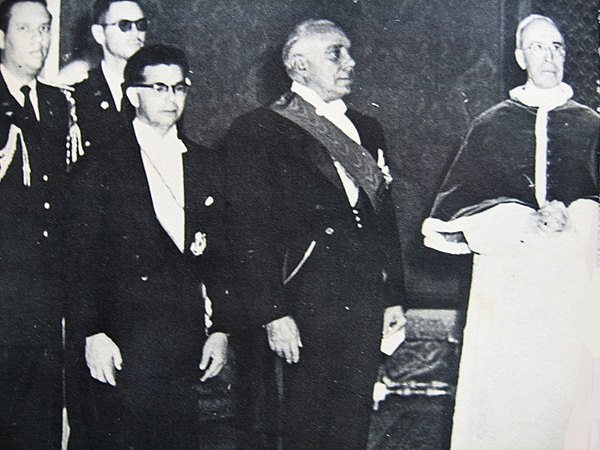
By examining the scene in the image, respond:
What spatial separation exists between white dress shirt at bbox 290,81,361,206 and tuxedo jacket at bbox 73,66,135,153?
0.65m

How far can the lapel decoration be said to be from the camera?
291cm

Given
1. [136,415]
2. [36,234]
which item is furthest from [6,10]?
[136,415]

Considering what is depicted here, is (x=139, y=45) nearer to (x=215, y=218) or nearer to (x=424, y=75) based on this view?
(x=215, y=218)

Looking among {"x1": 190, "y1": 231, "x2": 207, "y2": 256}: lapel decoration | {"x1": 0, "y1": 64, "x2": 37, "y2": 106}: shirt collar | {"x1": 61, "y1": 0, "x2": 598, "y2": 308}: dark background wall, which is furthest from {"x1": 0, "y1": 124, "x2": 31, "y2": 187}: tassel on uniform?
{"x1": 190, "y1": 231, "x2": 207, "y2": 256}: lapel decoration

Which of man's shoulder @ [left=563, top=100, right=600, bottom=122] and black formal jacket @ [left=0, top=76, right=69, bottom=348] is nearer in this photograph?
black formal jacket @ [left=0, top=76, right=69, bottom=348]

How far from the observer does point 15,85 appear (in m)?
2.94

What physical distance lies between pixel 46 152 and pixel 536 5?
6.37 ft

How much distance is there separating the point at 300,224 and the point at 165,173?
540mm

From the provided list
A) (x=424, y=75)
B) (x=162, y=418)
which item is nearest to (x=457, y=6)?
(x=424, y=75)

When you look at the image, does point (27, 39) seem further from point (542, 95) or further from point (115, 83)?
point (542, 95)

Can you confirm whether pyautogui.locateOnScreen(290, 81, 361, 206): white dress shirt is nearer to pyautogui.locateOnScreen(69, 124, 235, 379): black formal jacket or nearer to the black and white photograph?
the black and white photograph

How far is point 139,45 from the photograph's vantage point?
294cm

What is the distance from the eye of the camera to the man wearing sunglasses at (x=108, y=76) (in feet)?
9.59

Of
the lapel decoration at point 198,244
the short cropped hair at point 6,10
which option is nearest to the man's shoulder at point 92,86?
the short cropped hair at point 6,10
